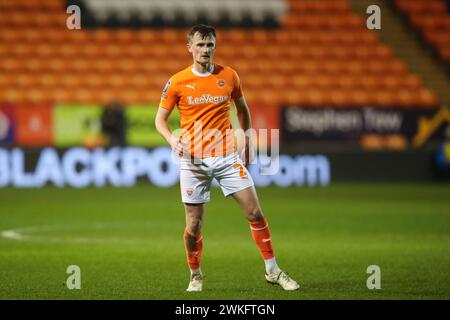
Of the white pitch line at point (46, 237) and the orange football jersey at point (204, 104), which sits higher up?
the orange football jersey at point (204, 104)

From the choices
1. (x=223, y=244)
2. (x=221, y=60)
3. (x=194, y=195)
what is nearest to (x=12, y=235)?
(x=223, y=244)

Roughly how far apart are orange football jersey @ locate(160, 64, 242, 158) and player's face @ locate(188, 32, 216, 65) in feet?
0.54

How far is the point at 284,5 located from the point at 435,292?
1764 centimetres

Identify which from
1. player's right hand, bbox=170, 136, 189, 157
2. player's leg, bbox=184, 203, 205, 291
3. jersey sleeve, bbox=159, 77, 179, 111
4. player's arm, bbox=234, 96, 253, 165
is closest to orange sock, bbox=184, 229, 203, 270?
player's leg, bbox=184, 203, 205, 291

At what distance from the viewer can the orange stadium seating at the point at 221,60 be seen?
21.7m

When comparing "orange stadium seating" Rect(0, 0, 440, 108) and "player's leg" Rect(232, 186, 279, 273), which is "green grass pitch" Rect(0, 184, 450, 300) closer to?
"player's leg" Rect(232, 186, 279, 273)

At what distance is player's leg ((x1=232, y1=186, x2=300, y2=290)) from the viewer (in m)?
7.06

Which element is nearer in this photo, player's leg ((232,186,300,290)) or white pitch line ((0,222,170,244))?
player's leg ((232,186,300,290))

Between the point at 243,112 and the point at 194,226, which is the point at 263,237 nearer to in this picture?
the point at 194,226

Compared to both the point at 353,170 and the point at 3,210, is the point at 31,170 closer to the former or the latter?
the point at 3,210

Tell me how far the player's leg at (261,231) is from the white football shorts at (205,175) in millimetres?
68

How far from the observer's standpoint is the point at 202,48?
6.83 m

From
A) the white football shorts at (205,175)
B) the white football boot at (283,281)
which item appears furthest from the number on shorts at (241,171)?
the white football boot at (283,281)

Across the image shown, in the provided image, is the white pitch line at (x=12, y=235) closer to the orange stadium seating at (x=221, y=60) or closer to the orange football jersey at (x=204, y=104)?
the orange football jersey at (x=204, y=104)
